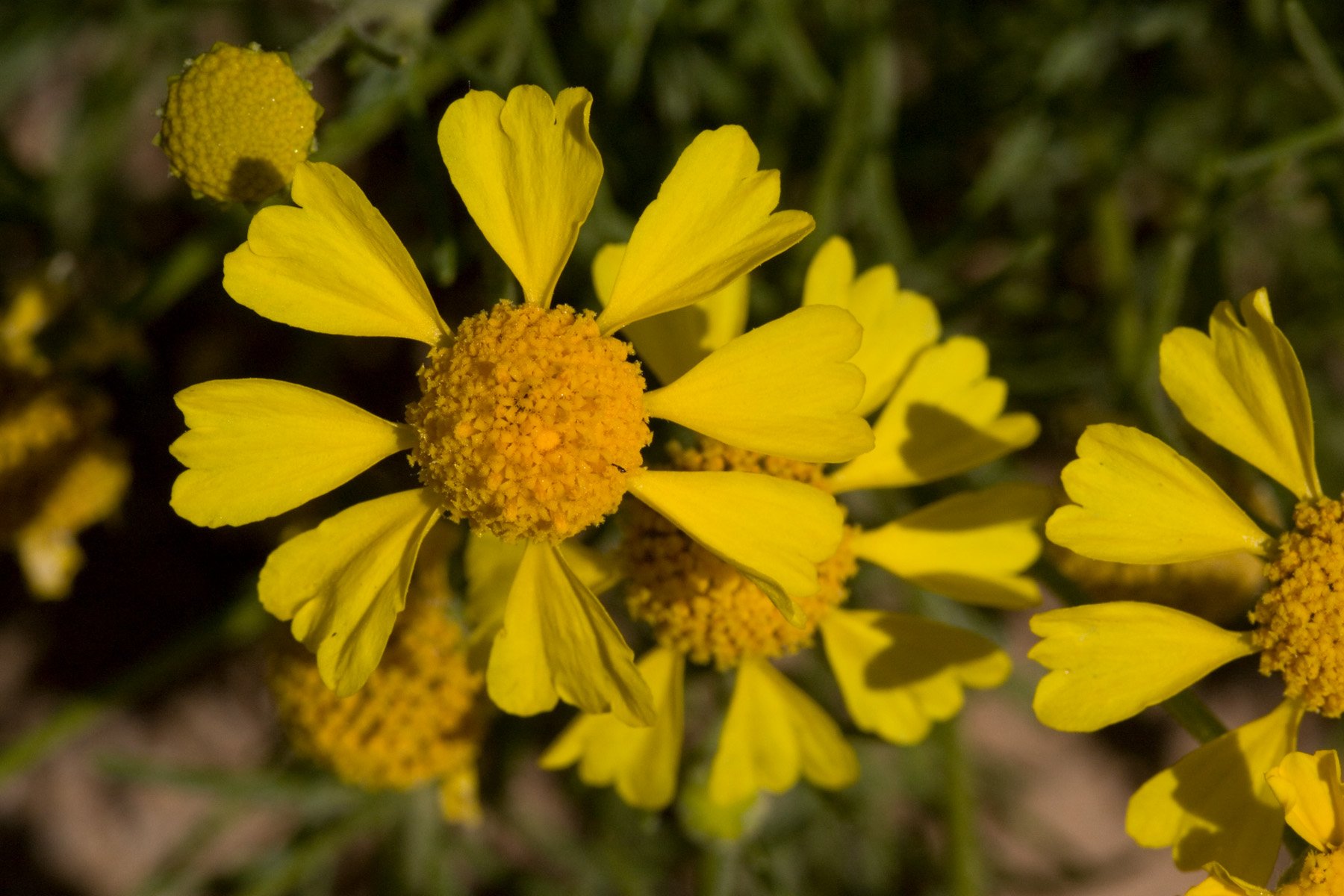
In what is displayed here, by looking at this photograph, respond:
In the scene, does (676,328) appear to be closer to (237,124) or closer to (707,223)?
(707,223)

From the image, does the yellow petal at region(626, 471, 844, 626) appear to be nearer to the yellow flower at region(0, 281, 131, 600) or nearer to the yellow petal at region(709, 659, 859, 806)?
the yellow petal at region(709, 659, 859, 806)

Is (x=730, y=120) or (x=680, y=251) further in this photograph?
(x=730, y=120)

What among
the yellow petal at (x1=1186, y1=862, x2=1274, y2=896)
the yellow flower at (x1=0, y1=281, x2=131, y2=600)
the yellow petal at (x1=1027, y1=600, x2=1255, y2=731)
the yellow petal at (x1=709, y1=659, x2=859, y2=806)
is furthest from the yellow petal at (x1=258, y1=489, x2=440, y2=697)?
the yellow flower at (x1=0, y1=281, x2=131, y2=600)

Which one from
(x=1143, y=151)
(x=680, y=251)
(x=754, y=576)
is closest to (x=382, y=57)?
(x=680, y=251)

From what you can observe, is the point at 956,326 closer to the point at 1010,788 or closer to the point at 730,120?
the point at 730,120

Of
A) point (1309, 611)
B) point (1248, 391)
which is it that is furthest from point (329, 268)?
point (1309, 611)

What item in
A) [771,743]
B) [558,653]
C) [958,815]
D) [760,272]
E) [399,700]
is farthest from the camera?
[760,272]

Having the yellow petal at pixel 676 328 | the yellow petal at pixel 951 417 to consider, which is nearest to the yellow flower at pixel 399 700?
the yellow petal at pixel 676 328
